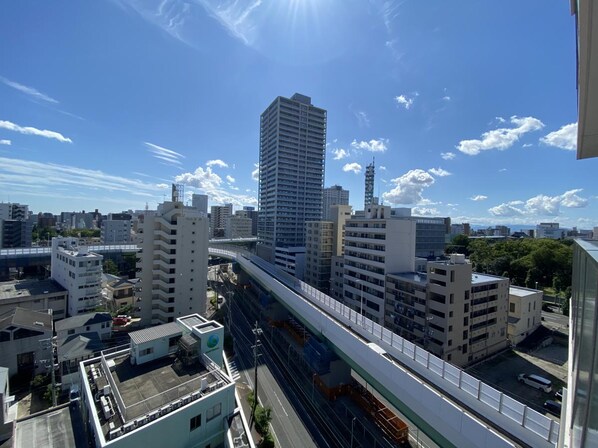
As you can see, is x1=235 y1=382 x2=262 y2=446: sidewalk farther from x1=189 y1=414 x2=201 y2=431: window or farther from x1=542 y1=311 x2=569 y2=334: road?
x1=542 y1=311 x2=569 y2=334: road

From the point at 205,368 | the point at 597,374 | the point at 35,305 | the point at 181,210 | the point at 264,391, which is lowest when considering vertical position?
the point at 264,391

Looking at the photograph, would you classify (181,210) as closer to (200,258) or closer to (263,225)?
(200,258)

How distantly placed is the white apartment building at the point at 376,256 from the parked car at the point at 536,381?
14290mm

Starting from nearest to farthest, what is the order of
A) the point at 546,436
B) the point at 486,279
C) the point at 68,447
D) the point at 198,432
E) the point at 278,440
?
the point at 546,436 < the point at 68,447 < the point at 198,432 < the point at 278,440 < the point at 486,279

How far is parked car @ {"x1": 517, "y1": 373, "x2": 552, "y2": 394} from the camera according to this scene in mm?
25672

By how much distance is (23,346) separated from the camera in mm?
23812

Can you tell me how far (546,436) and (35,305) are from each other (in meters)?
47.9

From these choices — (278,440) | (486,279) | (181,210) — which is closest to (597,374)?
(278,440)

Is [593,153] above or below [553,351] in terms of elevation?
above

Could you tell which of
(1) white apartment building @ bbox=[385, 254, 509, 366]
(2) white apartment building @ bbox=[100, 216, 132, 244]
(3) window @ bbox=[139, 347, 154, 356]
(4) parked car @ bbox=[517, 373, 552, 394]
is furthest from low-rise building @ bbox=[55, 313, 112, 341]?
(2) white apartment building @ bbox=[100, 216, 132, 244]

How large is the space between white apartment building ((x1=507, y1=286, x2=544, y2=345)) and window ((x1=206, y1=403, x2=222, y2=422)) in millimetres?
37741

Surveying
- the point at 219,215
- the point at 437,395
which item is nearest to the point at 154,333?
the point at 437,395

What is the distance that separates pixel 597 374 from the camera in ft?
7.77

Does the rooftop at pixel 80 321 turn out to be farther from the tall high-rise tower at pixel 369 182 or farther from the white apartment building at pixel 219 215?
the white apartment building at pixel 219 215
